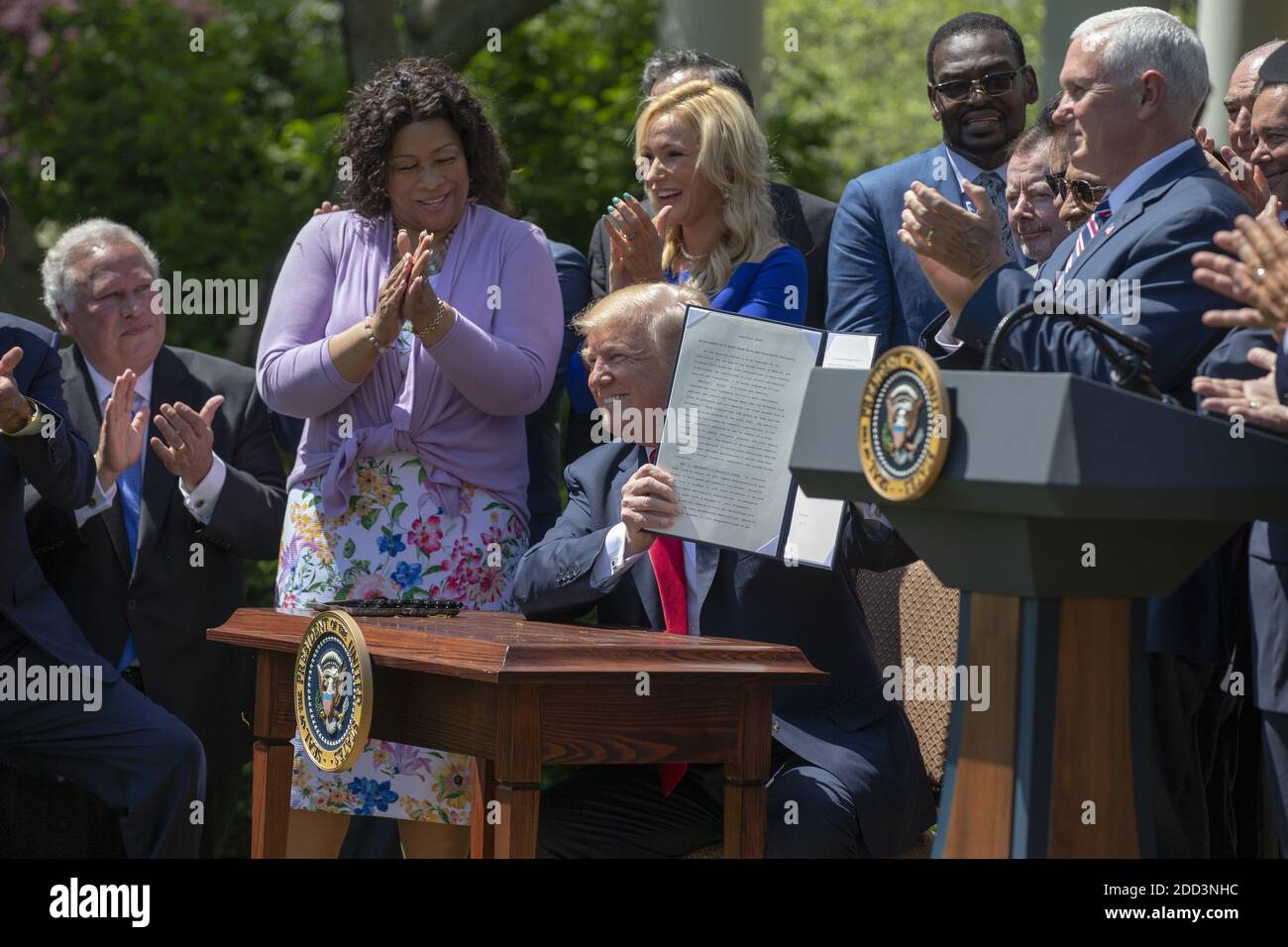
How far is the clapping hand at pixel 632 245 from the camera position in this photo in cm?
509

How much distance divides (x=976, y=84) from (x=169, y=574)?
2.80 meters

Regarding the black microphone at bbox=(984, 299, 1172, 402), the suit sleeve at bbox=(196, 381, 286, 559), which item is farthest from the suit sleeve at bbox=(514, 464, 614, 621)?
the black microphone at bbox=(984, 299, 1172, 402)

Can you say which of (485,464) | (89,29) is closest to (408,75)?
(485,464)

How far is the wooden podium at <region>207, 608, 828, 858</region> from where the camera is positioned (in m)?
3.78

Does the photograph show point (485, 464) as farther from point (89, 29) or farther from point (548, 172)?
point (89, 29)

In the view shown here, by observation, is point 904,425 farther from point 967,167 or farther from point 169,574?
point 169,574

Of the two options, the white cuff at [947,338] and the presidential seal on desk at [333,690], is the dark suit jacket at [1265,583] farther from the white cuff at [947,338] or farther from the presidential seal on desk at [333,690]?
the presidential seal on desk at [333,690]

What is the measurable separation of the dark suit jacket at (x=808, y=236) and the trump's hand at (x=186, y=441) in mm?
1253

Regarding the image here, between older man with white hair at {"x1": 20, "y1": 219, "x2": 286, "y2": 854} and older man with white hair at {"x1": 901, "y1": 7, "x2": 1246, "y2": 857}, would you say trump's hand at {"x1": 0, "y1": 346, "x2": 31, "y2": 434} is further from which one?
older man with white hair at {"x1": 901, "y1": 7, "x2": 1246, "y2": 857}

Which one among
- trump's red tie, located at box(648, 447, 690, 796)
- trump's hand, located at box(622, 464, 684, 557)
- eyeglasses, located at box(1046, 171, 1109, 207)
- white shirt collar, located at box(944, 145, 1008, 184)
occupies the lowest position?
trump's red tie, located at box(648, 447, 690, 796)

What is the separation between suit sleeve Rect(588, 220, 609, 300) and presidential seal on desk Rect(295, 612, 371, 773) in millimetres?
1903

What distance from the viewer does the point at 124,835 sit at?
5.32 meters

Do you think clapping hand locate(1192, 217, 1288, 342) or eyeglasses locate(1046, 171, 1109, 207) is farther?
eyeglasses locate(1046, 171, 1109, 207)

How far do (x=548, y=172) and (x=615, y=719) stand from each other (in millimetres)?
8911
